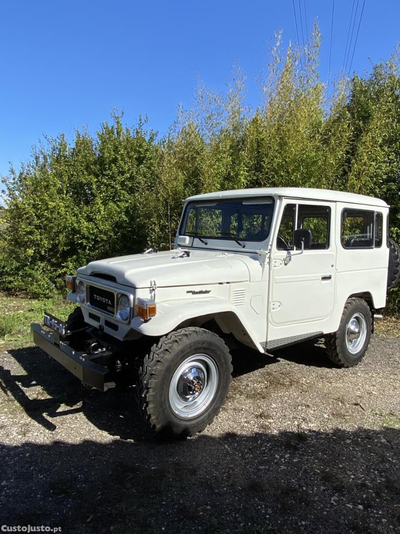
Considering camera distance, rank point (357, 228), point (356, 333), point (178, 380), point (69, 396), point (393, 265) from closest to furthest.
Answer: point (178, 380) < point (69, 396) < point (357, 228) < point (356, 333) < point (393, 265)

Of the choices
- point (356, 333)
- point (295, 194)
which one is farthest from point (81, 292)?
point (356, 333)

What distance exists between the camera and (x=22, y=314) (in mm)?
7430

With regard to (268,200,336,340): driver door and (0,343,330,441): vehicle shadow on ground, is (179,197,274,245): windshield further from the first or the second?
(0,343,330,441): vehicle shadow on ground

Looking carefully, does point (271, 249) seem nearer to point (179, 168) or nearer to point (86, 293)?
point (86, 293)

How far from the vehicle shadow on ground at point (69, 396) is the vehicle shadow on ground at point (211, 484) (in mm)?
302

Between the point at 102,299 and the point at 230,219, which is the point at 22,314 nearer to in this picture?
the point at 102,299

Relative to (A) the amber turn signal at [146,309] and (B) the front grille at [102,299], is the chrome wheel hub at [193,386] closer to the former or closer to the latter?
(A) the amber turn signal at [146,309]

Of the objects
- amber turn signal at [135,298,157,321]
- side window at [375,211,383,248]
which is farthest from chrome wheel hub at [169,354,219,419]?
side window at [375,211,383,248]

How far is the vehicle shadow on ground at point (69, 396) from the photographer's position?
3.55 meters

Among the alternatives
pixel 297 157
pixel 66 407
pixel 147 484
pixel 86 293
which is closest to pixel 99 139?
pixel 297 157

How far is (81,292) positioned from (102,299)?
0.55 metres

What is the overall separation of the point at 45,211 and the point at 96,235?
4.30 ft

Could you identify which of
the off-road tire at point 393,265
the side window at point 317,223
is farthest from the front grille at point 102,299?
the off-road tire at point 393,265

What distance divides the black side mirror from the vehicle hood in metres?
0.46
